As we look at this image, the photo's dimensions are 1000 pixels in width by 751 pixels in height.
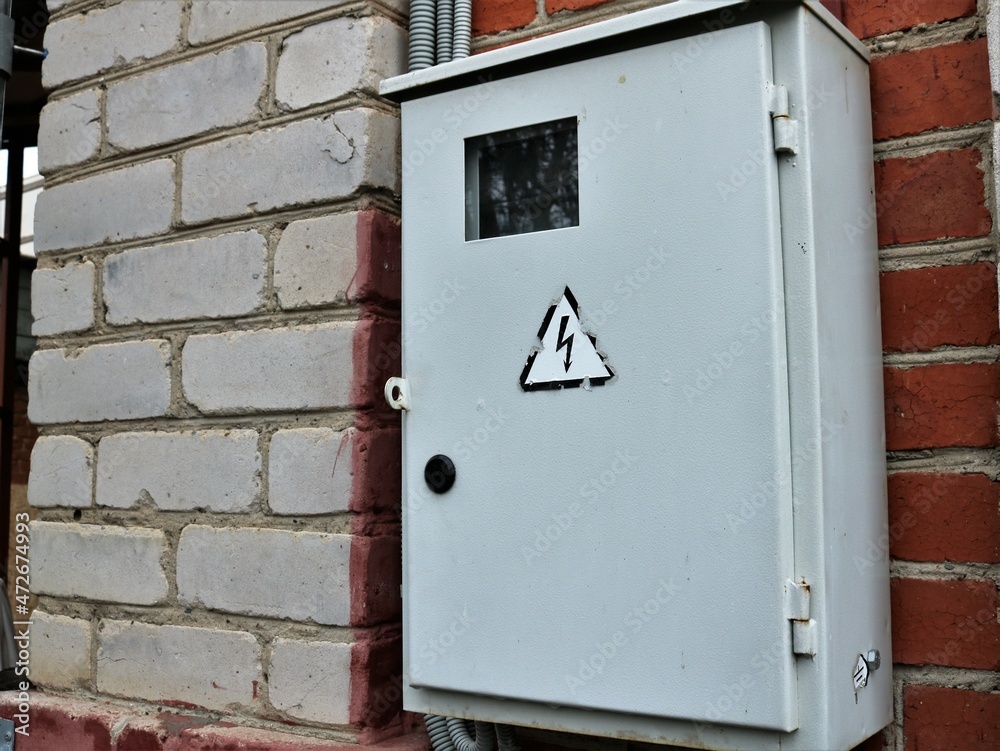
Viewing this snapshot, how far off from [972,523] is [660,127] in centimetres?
64

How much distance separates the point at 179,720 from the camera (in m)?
1.63

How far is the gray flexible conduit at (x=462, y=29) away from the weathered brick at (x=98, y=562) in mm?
978

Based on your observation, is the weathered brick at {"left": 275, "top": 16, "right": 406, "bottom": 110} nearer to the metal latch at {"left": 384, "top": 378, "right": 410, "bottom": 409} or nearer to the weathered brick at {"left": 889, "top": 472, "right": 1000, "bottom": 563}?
the metal latch at {"left": 384, "top": 378, "right": 410, "bottom": 409}

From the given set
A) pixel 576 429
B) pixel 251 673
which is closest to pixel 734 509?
pixel 576 429

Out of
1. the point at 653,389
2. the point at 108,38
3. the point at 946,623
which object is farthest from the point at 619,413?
the point at 108,38

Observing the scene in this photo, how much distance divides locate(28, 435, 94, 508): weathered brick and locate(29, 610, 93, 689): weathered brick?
0.22m

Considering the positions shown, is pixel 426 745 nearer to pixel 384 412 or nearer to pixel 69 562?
pixel 384 412

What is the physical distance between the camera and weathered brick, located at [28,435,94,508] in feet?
6.04

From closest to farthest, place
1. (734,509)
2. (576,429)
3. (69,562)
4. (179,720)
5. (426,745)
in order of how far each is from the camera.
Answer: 1. (734,509)
2. (576,429)
3. (426,745)
4. (179,720)
5. (69,562)

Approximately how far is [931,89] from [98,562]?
159 centimetres

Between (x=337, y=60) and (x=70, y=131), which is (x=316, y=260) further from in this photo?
(x=70, y=131)

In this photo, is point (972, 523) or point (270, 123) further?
point (270, 123)

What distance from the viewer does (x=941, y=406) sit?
1.27 meters

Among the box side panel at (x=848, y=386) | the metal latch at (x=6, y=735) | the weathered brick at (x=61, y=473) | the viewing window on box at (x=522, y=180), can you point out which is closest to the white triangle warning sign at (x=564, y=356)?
the viewing window on box at (x=522, y=180)
